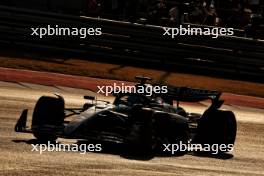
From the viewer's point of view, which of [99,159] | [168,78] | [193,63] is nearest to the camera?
[99,159]

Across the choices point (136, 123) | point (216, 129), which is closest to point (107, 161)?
point (136, 123)

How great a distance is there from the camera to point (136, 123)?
38.2 feet

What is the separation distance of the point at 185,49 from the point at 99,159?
43.9 ft

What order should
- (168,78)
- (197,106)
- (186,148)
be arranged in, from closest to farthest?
(186,148) → (197,106) → (168,78)

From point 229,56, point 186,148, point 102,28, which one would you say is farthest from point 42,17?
point 186,148

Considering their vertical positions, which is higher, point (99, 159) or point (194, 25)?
point (194, 25)

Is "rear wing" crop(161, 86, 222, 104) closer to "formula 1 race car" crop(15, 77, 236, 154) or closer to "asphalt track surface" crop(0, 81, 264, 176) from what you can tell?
"formula 1 race car" crop(15, 77, 236, 154)

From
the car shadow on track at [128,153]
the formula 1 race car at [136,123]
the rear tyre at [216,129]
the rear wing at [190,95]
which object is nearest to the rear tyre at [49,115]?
the formula 1 race car at [136,123]

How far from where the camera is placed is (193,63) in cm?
2414

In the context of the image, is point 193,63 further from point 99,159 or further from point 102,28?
point 99,159

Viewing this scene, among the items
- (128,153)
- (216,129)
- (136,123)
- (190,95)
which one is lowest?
(128,153)

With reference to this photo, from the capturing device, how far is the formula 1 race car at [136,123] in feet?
38.3

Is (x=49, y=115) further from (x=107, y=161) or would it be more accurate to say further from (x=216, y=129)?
(x=216, y=129)

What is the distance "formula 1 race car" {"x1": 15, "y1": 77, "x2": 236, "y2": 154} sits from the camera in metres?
11.7
